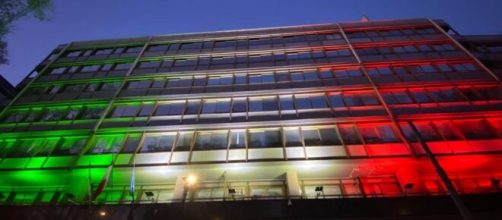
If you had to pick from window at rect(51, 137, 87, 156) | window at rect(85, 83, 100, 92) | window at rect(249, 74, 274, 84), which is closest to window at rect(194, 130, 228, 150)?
window at rect(249, 74, 274, 84)

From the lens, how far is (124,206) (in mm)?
16406

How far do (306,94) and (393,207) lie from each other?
11.3 m

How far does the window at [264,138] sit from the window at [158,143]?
5.34 metres

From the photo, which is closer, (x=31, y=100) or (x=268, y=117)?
(x=268, y=117)

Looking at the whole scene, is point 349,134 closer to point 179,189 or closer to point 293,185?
point 293,185

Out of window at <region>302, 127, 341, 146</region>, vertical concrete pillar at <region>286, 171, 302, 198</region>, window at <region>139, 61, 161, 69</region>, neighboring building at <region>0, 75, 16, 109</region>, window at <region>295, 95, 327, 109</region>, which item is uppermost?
window at <region>139, 61, 161, 69</region>

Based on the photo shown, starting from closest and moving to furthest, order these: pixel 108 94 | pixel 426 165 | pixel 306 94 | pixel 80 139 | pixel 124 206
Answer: pixel 124 206
pixel 426 165
pixel 80 139
pixel 306 94
pixel 108 94

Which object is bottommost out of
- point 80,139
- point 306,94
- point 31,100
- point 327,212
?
point 327,212

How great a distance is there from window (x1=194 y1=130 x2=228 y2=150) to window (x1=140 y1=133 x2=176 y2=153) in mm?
1813

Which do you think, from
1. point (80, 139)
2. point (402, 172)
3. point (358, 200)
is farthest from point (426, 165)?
point (80, 139)

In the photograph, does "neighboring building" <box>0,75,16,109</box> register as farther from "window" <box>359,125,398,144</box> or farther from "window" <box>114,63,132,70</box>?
"window" <box>359,125,398,144</box>

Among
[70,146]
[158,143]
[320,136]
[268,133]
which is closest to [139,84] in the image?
[70,146]

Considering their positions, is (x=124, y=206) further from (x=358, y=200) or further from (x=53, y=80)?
(x=53, y=80)

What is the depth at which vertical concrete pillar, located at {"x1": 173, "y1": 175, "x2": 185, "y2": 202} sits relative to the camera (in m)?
18.4
